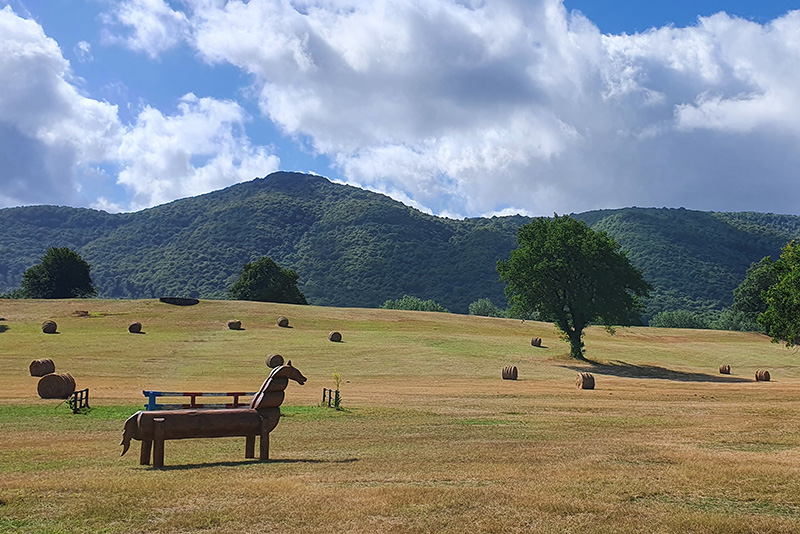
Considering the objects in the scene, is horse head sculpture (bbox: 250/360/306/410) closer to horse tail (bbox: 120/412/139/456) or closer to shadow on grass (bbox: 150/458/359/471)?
shadow on grass (bbox: 150/458/359/471)

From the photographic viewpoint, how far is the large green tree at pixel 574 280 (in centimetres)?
6325

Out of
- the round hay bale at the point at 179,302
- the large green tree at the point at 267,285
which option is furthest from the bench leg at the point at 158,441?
the large green tree at the point at 267,285

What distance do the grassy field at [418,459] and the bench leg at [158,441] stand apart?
1.27 feet

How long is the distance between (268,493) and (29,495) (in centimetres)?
397

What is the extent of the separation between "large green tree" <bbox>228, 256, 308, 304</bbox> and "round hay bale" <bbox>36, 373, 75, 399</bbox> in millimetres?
83359

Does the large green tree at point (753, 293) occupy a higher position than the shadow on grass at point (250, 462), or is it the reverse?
the large green tree at point (753, 293)

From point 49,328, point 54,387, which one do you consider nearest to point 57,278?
point 49,328

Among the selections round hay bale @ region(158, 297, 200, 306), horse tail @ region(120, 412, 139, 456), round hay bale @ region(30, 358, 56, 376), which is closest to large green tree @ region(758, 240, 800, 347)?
horse tail @ region(120, 412, 139, 456)

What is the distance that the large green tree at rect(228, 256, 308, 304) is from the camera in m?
117

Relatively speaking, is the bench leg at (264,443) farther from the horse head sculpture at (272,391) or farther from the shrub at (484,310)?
the shrub at (484,310)

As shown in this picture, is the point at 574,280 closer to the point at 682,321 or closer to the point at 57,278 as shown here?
the point at 682,321

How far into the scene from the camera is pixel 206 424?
594 inches

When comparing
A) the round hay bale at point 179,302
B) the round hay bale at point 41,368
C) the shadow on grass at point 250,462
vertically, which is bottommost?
the round hay bale at point 41,368

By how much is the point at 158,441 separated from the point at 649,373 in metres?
50.2
